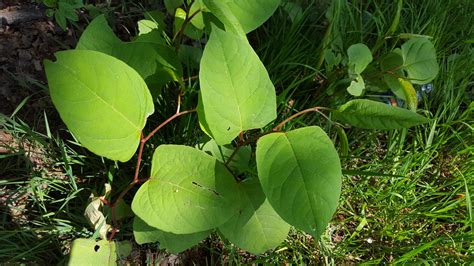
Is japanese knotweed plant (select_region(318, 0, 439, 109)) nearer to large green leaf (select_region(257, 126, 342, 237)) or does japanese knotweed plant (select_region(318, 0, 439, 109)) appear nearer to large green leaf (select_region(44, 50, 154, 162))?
large green leaf (select_region(257, 126, 342, 237))

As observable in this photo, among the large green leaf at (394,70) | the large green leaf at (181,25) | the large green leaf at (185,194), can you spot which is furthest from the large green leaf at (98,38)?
the large green leaf at (394,70)

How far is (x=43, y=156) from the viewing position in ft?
5.28

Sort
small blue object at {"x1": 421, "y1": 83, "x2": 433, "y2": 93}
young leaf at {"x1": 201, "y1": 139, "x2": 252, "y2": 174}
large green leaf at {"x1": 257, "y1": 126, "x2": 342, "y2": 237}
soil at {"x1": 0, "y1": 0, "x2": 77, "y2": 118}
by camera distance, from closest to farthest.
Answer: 1. large green leaf at {"x1": 257, "y1": 126, "x2": 342, "y2": 237}
2. young leaf at {"x1": 201, "y1": 139, "x2": 252, "y2": 174}
3. soil at {"x1": 0, "y1": 0, "x2": 77, "y2": 118}
4. small blue object at {"x1": 421, "y1": 83, "x2": 433, "y2": 93}

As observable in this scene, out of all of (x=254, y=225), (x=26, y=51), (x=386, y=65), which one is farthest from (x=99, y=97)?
(x=386, y=65)

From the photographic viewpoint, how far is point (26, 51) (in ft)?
6.05

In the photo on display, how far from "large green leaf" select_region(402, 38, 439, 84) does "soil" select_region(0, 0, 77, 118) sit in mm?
1283

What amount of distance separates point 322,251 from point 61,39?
4.30ft

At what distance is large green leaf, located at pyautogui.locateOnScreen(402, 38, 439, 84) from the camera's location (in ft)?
5.38

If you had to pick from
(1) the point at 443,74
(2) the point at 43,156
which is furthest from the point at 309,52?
(2) the point at 43,156

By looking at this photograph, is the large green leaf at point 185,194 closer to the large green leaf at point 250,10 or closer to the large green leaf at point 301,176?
the large green leaf at point 301,176

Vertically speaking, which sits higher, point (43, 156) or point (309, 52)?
point (309, 52)

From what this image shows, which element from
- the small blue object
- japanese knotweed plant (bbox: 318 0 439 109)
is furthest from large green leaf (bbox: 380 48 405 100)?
the small blue object

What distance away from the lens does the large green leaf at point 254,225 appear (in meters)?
1.27

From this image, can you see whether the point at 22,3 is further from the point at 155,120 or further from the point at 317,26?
the point at 317,26
